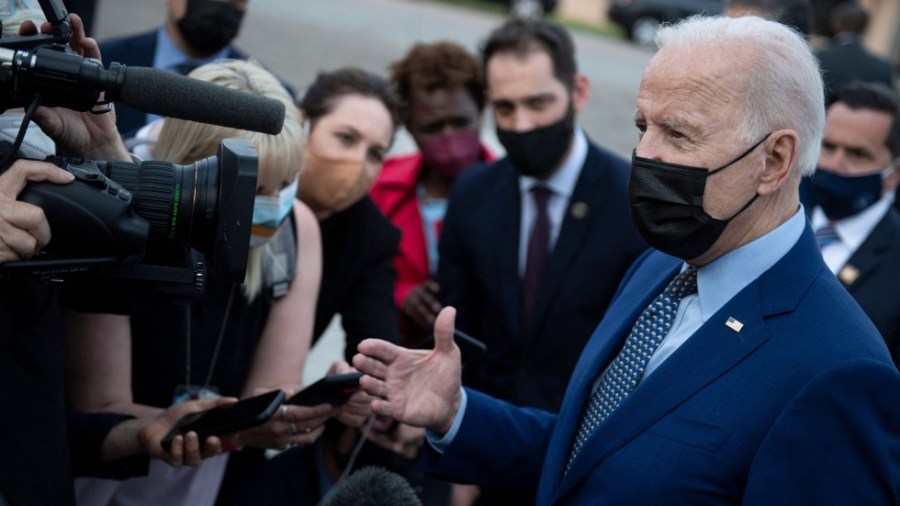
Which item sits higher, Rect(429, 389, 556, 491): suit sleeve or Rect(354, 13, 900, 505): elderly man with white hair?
Rect(354, 13, 900, 505): elderly man with white hair

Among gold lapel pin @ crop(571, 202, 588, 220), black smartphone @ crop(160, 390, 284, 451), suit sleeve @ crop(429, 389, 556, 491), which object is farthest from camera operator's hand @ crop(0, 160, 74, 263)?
gold lapel pin @ crop(571, 202, 588, 220)

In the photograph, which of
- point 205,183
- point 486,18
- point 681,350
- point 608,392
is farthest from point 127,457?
point 486,18


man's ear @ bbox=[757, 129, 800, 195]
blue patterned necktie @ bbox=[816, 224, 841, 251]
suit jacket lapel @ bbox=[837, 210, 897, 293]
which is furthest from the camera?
blue patterned necktie @ bbox=[816, 224, 841, 251]

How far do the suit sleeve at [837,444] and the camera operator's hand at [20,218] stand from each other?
1.22 m

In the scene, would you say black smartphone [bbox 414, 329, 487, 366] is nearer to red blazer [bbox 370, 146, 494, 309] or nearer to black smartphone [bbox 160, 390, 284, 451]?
black smartphone [bbox 160, 390, 284, 451]

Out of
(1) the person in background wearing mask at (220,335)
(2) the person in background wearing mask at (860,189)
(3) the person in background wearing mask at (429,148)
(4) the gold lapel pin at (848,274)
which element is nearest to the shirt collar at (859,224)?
(2) the person in background wearing mask at (860,189)

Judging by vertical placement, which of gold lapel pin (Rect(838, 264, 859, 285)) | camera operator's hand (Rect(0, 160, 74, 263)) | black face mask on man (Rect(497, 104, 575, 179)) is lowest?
gold lapel pin (Rect(838, 264, 859, 285))

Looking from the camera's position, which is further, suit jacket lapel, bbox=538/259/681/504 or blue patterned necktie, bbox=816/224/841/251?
blue patterned necktie, bbox=816/224/841/251

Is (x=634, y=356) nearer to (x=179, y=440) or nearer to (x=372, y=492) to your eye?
(x=372, y=492)

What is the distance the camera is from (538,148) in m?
3.57

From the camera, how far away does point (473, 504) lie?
3.39m

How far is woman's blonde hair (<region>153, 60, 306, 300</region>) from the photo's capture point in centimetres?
255

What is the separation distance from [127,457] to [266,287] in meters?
0.55

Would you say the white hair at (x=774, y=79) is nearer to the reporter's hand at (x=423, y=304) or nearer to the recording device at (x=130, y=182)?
the recording device at (x=130, y=182)
